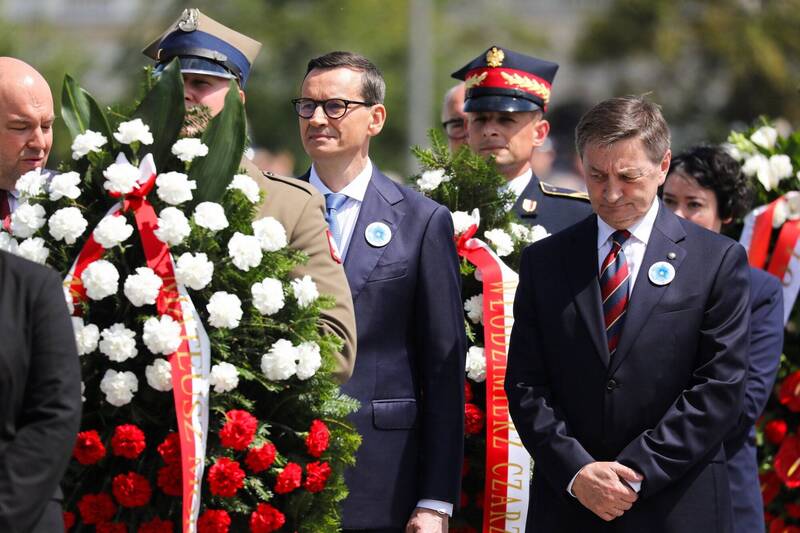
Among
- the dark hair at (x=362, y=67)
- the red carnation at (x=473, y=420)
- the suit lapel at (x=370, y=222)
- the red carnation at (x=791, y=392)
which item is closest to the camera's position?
the suit lapel at (x=370, y=222)

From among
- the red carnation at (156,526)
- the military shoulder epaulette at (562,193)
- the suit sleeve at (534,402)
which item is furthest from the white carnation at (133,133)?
the military shoulder epaulette at (562,193)

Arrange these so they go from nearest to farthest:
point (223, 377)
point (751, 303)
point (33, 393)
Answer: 1. point (33, 393)
2. point (223, 377)
3. point (751, 303)

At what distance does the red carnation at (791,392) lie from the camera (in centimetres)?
654

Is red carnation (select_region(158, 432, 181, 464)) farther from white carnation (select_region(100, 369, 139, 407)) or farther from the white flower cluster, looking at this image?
the white flower cluster

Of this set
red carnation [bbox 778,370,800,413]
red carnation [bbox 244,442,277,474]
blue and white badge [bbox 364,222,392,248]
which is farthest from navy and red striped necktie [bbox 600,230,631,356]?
red carnation [bbox 778,370,800,413]

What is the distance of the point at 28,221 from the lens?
4074 mm

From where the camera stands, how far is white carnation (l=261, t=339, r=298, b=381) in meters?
4.01

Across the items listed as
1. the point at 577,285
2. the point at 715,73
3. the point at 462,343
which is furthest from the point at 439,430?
the point at 715,73

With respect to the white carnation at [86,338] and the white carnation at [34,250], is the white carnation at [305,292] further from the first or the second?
the white carnation at [34,250]

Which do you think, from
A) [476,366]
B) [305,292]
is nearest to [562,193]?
[476,366]

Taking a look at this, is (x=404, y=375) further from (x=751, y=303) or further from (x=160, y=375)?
(x=751, y=303)

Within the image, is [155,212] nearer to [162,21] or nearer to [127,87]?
[127,87]

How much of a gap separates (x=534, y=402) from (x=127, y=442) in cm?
133

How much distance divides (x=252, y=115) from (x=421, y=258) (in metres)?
27.7
